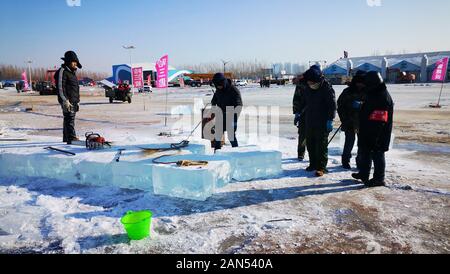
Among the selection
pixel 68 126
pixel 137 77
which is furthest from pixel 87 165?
pixel 137 77

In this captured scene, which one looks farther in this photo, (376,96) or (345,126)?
(345,126)

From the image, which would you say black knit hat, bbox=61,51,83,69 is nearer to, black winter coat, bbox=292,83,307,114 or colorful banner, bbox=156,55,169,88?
black winter coat, bbox=292,83,307,114

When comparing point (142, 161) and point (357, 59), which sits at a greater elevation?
point (357, 59)

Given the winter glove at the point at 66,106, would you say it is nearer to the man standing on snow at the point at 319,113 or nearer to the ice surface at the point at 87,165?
the ice surface at the point at 87,165

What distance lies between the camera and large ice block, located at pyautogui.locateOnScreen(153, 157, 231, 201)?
4.18m

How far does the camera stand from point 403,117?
42.7 feet

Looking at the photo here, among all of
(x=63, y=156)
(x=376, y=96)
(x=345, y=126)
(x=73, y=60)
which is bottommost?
(x=63, y=156)

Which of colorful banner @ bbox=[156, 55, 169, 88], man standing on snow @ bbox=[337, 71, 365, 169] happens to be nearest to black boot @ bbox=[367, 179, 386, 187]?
man standing on snow @ bbox=[337, 71, 365, 169]

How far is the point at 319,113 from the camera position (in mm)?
5242

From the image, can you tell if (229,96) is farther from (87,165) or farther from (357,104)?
(87,165)
